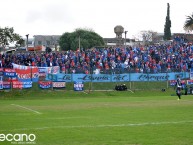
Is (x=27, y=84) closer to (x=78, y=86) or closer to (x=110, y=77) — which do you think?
(x=78, y=86)

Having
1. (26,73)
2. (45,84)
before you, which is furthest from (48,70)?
(26,73)

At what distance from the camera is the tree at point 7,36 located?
8512cm

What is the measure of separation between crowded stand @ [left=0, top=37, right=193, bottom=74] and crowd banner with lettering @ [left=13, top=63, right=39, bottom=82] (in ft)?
10.2

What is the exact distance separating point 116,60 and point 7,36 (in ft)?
129

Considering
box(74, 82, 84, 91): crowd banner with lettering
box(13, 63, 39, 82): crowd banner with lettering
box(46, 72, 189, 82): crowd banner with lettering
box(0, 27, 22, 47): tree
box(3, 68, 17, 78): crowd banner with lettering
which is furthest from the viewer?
box(0, 27, 22, 47): tree

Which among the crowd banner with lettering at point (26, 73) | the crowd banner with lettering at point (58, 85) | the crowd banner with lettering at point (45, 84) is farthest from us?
the crowd banner with lettering at point (58, 85)

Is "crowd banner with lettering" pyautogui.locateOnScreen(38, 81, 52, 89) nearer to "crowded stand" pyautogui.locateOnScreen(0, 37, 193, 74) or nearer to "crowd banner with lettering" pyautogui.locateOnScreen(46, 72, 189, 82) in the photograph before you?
"crowd banner with lettering" pyautogui.locateOnScreen(46, 72, 189, 82)

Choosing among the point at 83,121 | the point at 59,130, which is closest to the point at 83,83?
the point at 83,121

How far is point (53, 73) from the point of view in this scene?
45562 millimetres

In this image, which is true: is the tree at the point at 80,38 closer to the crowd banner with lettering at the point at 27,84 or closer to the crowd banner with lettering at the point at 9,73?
the crowd banner with lettering at the point at 27,84

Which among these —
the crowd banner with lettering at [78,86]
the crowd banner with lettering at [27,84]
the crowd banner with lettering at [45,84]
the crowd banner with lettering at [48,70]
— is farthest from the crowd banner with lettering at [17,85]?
the crowd banner with lettering at [78,86]

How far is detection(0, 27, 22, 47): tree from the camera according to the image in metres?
85.1

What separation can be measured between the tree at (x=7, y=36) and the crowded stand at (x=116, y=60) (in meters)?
33.6

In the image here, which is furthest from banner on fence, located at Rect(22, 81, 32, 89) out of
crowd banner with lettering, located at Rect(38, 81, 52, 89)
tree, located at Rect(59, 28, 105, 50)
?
tree, located at Rect(59, 28, 105, 50)
